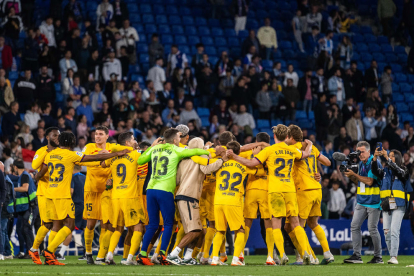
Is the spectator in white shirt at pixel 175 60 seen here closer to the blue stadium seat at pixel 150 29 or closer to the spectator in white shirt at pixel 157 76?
the spectator in white shirt at pixel 157 76

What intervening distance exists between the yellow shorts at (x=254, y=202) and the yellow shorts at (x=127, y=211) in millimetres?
2086

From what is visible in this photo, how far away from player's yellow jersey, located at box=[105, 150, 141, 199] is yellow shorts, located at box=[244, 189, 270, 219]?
87.2 inches

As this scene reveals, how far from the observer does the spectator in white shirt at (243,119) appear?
22.8m

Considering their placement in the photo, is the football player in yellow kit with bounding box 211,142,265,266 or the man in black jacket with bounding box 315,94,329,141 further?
the man in black jacket with bounding box 315,94,329,141

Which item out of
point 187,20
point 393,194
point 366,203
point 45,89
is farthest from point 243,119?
point 366,203

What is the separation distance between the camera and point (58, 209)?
40.0 feet

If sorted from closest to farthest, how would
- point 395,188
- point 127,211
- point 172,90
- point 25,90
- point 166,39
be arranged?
point 127,211, point 395,188, point 25,90, point 172,90, point 166,39

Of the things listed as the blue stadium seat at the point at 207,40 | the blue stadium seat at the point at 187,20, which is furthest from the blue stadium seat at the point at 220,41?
the blue stadium seat at the point at 187,20

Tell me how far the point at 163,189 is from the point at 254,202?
7.30 feet

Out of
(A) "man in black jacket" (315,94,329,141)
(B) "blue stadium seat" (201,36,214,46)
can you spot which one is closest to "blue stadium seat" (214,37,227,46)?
(B) "blue stadium seat" (201,36,214,46)

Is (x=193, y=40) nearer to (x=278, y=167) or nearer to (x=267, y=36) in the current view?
(x=267, y=36)

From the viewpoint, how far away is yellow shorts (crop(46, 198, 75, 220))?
12.2m

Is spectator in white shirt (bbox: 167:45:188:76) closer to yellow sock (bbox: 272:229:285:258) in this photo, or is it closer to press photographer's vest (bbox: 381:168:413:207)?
press photographer's vest (bbox: 381:168:413:207)

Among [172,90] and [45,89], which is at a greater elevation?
[172,90]
